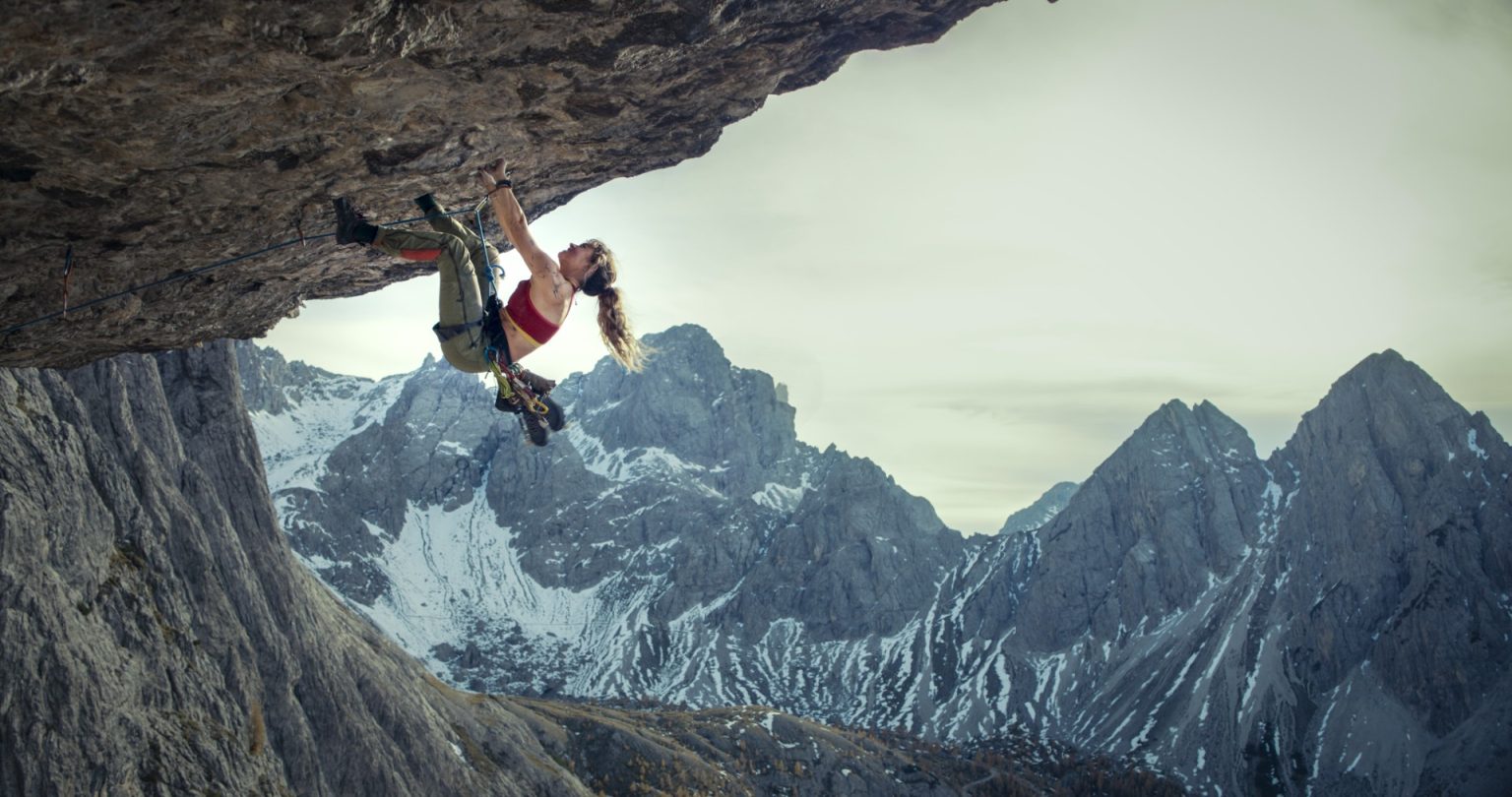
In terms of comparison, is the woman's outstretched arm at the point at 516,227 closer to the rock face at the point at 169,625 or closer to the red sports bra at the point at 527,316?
the red sports bra at the point at 527,316

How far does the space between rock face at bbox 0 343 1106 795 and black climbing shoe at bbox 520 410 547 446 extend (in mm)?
26762

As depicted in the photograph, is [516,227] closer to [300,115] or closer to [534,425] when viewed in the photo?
[300,115]

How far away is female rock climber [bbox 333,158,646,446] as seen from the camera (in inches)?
436

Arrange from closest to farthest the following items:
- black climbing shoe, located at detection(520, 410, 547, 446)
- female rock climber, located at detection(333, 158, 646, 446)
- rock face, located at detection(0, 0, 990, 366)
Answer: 1. rock face, located at detection(0, 0, 990, 366)
2. female rock climber, located at detection(333, 158, 646, 446)
3. black climbing shoe, located at detection(520, 410, 547, 446)

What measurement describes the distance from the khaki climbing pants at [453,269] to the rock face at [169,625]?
28.2 meters

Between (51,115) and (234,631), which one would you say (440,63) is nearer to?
(51,115)

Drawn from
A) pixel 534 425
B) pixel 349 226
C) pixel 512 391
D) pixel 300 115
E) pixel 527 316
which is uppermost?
pixel 300 115

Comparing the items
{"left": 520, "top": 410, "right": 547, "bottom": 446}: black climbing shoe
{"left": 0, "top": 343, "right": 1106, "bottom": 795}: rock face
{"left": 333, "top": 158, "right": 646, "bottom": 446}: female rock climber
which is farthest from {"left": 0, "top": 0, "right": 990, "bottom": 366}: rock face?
{"left": 0, "top": 343, "right": 1106, "bottom": 795}: rock face

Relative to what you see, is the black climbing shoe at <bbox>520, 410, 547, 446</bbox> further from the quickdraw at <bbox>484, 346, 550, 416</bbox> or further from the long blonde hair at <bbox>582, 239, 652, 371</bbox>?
the long blonde hair at <bbox>582, 239, 652, 371</bbox>

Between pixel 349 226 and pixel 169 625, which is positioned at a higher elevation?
pixel 349 226

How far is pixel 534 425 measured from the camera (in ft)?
43.9

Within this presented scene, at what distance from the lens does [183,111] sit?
948 centimetres

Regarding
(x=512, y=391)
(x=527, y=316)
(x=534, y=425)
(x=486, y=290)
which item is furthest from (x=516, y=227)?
(x=534, y=425)

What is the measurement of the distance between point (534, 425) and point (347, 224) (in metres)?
3.51
